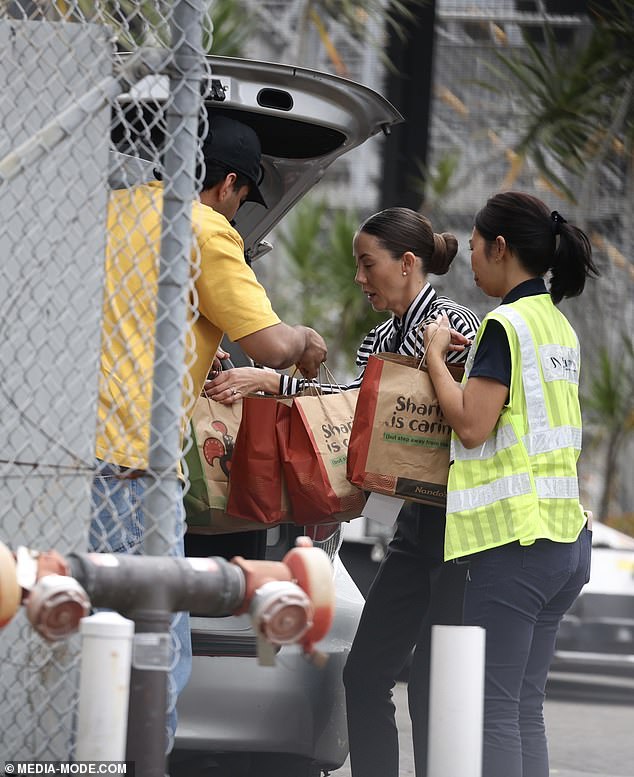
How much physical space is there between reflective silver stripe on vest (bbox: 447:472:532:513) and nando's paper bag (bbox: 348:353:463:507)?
0.16 m

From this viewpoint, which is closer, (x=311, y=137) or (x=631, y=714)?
(x=311, y=137)

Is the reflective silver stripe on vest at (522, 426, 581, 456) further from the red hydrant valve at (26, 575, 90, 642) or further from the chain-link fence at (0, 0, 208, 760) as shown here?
the red hydrant valve at (26, 575, 90, 642)

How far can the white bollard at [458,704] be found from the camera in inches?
109

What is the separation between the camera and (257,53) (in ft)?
59.0

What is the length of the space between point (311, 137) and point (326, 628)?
6.76ft

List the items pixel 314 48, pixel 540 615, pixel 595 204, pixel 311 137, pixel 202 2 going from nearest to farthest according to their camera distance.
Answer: pixel 202 2
pixel 540 615
pixel 311 137
pixel 595 204
pixel 314 48

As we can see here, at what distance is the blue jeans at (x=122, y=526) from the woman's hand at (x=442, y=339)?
3.13 feet

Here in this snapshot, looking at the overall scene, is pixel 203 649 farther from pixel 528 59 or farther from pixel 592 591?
pixel 528 59

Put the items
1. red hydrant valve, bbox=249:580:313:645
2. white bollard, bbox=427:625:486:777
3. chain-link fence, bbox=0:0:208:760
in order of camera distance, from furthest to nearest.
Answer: chain-link fence, bbox=0:0:208:760 < white bollard, bbox=427:625:486:777 < red hydrant valve, bbox=249:580:313:645

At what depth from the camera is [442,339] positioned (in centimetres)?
369

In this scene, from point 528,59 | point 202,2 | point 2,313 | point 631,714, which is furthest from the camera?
point 528,59

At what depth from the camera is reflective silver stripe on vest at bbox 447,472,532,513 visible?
3.47 m

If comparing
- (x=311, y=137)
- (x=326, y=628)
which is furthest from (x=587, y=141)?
(x=326, y=628)

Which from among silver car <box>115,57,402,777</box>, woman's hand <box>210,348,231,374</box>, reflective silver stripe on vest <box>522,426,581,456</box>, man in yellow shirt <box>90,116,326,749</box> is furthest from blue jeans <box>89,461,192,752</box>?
reflective silver stripe on vest <box>522,426,581,456</box>
